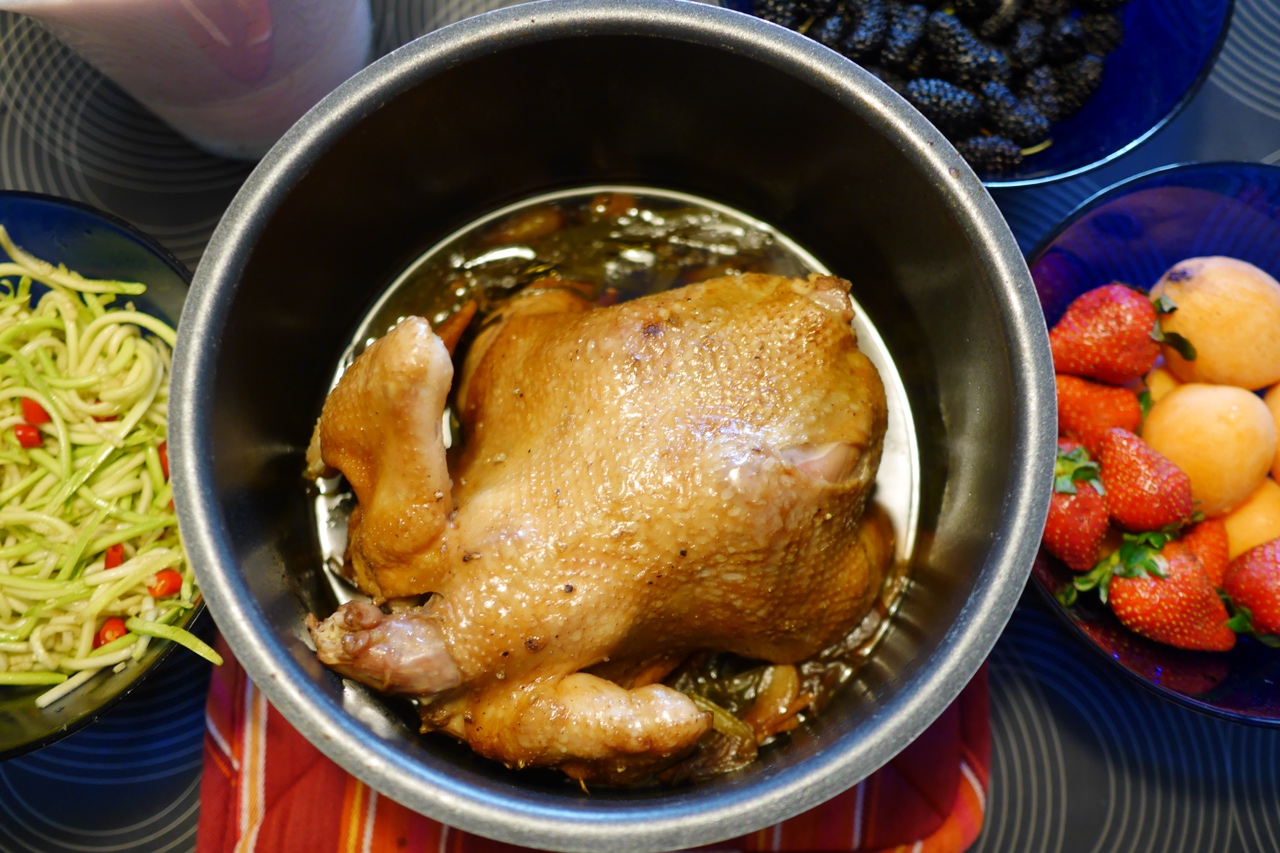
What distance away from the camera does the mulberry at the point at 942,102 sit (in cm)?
119

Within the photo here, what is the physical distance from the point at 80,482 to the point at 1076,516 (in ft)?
4.31

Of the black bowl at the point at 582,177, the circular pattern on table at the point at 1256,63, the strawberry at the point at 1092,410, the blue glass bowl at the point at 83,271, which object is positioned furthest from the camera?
the circular pattern on table at the point at 1256,63

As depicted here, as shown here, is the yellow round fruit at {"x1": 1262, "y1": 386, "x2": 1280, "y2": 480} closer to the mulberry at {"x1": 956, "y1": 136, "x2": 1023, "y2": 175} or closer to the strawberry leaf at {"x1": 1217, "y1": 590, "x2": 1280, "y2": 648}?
the strawberry leaf at {"x1": 1217, "y1": 590, "x2": 1280, "y2": 648}

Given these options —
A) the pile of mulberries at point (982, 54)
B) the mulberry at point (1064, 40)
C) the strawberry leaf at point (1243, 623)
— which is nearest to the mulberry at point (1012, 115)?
the pile of mulberries at point (982, 54)

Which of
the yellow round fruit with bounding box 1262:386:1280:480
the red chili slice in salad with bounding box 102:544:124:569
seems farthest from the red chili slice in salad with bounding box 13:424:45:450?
the yellow round fruit with bounding box 1262:386:1280:480

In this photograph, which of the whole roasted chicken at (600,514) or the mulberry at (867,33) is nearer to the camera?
the whole roasted chicken at (600,514)

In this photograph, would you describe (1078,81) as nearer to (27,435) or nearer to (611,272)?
(611,272)

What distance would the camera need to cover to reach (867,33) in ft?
3.99

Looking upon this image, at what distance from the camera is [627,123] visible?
115 centimetres

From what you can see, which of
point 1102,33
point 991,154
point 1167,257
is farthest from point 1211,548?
point 1102,33

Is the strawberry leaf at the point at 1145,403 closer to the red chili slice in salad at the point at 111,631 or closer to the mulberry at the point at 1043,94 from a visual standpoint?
the mulberry at the point at 1043,94

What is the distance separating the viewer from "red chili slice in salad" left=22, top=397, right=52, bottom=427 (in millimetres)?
1199

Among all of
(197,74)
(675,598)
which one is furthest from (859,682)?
(197,74)

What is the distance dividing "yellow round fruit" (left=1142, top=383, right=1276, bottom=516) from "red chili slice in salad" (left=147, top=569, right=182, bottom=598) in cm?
132
